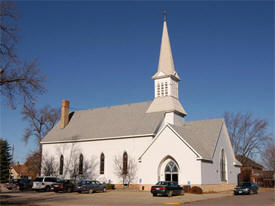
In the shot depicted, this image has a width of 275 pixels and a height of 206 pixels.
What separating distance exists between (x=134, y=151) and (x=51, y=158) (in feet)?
54.2

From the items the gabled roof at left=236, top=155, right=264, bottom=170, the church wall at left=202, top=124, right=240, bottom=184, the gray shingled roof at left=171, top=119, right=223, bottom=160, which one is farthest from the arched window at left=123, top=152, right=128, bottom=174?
the gabled roof at left=236, top=155, right=264, bottom=170

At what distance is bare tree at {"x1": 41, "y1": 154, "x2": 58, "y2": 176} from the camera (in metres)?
49.6

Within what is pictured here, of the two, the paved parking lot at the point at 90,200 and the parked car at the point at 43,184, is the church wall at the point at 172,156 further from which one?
the parked car at the point at 43,184

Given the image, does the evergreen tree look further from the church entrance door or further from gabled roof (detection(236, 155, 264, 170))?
gabled roof (detection(236, 155, 264, 170))

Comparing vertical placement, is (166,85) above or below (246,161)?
above

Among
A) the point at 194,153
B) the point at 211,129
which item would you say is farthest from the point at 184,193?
the point at 211,129

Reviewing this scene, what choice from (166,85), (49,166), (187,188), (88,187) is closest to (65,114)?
(49,166)

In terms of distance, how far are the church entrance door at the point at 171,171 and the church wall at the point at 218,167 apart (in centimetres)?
333

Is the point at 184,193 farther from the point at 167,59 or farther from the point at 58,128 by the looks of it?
the point at 58,128

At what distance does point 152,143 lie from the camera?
37.1 meters

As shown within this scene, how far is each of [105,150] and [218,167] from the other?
16.1 m

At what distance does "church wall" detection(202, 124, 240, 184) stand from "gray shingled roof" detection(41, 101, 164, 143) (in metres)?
8.47

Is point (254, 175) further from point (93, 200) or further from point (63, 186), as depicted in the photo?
point (93, 200)

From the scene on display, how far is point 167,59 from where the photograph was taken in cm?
4741
